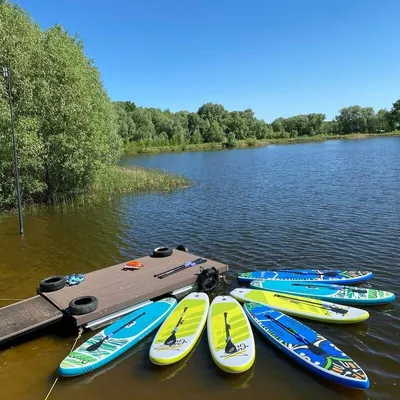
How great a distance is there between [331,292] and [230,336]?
11.6 ft

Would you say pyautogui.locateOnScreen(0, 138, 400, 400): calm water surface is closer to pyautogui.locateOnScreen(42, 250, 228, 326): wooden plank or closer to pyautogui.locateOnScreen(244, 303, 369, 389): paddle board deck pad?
pyautogui.locateOnScreen(244, 303, 369, 389): paddle board deck pad

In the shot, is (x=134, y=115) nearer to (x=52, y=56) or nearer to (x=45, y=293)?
(x=52, y=56)

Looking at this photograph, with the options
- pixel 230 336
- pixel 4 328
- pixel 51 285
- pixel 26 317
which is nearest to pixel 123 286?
pixel 51 285

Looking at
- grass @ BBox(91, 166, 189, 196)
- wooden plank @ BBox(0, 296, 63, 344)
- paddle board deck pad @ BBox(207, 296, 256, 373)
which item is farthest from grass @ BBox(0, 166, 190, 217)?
paddle board deck pad @ BBox(207, 296, 256, 373)

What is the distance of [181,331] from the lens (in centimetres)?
806

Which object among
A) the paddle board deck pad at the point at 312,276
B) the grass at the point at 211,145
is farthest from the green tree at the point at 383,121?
the paddle board deck pad at the point at 312,276

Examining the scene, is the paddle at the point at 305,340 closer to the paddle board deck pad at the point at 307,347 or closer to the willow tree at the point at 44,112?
the paddle board deck pad at the point at 307,347

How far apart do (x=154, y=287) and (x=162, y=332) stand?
183cm

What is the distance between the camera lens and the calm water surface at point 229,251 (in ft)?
21.6

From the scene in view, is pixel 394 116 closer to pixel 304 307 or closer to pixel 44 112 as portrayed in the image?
pixel 44 112

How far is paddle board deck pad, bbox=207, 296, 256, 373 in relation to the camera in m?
6.83

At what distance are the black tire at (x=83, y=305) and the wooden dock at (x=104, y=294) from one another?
95 millimetres

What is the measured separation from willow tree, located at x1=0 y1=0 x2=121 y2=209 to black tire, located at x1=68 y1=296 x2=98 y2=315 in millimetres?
13081

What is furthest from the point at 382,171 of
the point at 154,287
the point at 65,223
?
the point at 154,287
